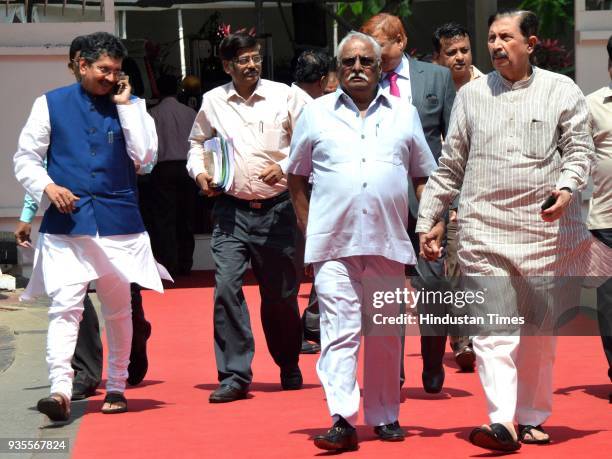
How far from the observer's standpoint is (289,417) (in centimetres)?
812

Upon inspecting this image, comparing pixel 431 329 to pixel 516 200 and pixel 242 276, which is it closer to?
pixel 242 276

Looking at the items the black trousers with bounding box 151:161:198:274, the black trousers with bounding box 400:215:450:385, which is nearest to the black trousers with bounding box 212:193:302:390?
the black trousers with bounding box 400:215:450:385

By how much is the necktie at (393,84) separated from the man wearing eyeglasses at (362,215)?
3.52 ft

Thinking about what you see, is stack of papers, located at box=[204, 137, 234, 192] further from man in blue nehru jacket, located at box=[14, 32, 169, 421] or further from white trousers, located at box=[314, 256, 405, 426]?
white trousers, located at box=[314, 256, 405, 426]

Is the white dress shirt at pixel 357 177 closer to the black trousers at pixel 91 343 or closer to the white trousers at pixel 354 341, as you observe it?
the white trousers at pixel 354 341

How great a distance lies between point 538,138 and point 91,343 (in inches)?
130

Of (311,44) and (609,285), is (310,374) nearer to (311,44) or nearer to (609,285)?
(609,285)

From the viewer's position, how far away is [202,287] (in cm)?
1504

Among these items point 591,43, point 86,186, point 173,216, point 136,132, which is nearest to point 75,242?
point 86,186

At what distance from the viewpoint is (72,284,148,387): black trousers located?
891 cm

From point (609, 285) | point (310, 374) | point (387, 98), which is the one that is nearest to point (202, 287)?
point (310, 374)

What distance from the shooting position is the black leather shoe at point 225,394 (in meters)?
8.62

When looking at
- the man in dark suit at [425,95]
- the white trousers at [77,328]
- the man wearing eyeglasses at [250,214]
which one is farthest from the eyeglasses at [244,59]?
the white trousers at [77,328]

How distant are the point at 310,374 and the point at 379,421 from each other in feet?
7.61
